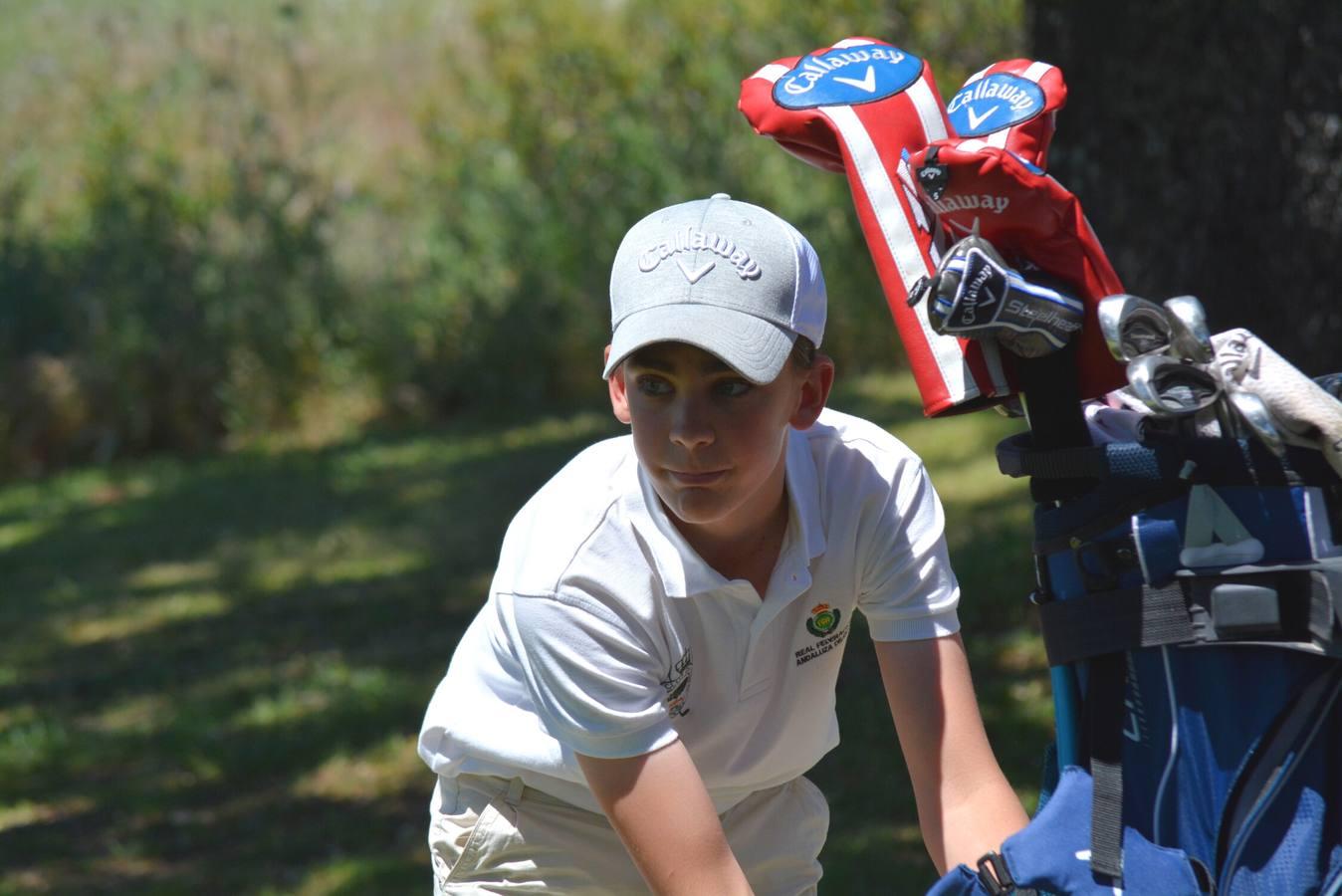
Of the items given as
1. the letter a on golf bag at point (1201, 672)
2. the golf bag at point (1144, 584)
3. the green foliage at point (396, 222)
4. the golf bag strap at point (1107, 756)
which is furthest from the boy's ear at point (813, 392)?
the green foliage at point (396, 222)

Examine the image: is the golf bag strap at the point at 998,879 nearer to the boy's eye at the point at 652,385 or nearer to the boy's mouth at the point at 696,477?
the boy's mouth at the point at 696,477

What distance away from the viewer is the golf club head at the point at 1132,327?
1828 mm

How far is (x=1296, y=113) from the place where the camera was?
158 inches

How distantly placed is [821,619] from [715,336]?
52 centimetres

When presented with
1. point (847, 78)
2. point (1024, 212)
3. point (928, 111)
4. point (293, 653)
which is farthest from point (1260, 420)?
point (293, 653)

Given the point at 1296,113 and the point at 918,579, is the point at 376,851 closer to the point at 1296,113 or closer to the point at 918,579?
the point at 918,579

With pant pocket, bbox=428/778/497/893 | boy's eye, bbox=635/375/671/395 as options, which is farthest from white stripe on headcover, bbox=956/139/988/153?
pant pocket, bbox=428/778/497/893

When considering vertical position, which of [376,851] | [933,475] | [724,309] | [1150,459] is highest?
[724,309]

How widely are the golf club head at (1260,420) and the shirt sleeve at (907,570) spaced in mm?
645

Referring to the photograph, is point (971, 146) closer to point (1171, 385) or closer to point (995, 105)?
point (995, 105)

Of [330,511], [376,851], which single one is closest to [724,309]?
[376,851]

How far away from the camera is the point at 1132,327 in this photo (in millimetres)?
1847

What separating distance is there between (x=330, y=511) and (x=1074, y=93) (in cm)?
504

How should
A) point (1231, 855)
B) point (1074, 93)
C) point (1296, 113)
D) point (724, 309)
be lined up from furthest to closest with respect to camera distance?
point (1074, 93), point (1296, 113), point (724, 309), point (1231, 855)
